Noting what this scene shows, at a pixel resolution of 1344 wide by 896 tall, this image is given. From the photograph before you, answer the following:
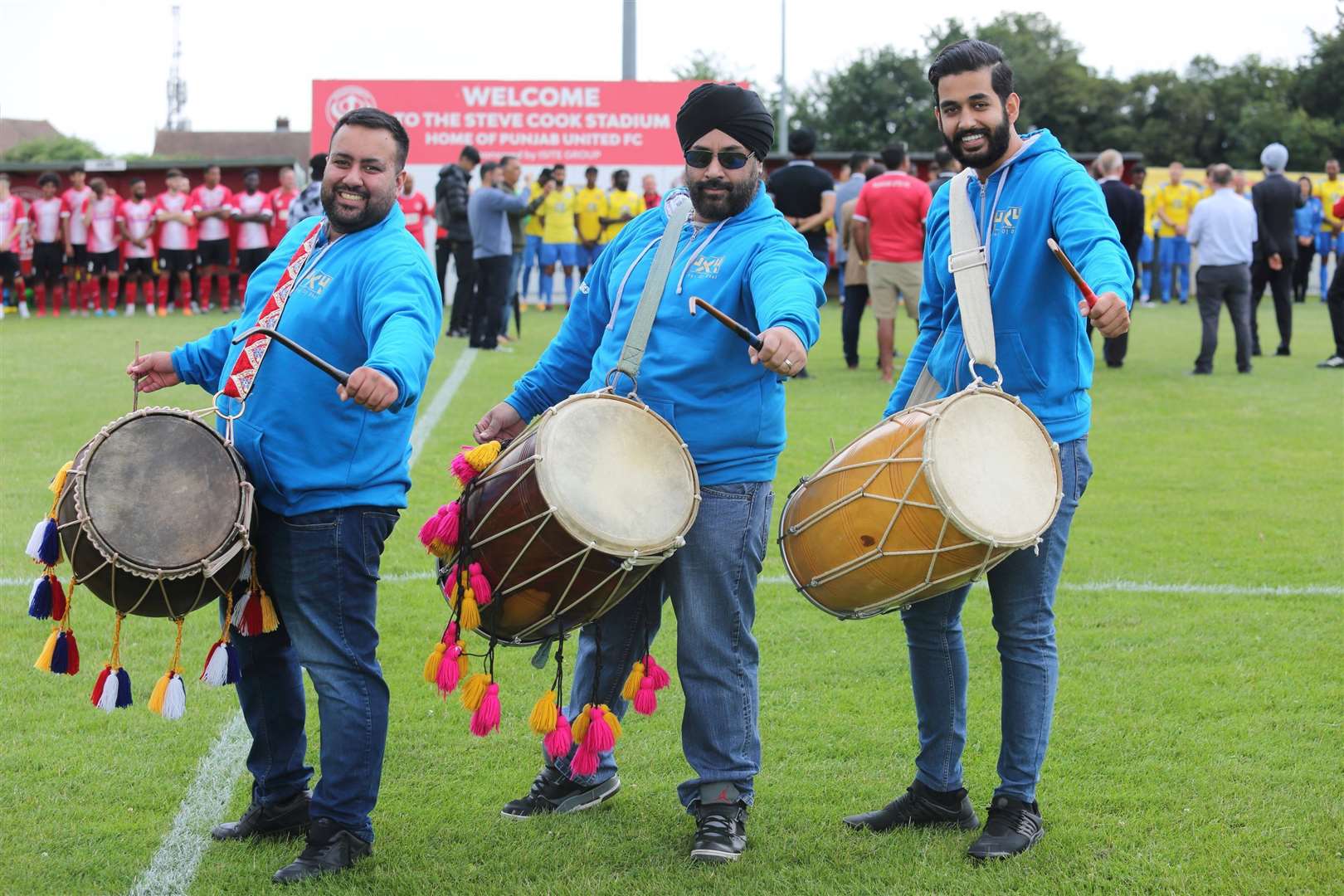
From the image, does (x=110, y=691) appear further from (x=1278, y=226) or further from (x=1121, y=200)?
(x=1278, y=226)

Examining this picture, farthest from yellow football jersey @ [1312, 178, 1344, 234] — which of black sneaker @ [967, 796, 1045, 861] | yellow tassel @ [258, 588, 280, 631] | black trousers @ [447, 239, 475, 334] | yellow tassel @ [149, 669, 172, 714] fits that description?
yellow tassel @ [149, 669, 172, 714]

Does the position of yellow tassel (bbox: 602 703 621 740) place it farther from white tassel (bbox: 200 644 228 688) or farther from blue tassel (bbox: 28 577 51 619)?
blue tassel (bbox: 28 577 51 619)

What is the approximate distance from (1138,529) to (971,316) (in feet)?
13.9

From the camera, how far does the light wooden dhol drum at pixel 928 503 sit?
134 inches

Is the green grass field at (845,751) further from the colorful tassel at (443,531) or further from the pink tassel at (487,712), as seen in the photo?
the colorful tassel at (443,531)

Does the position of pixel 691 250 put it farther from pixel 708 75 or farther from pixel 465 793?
pixel 708 75

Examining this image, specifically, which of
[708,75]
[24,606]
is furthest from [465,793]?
[708,75]

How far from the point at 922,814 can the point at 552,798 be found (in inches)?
41.3

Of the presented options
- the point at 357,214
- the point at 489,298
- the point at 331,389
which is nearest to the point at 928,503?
the point at 331,389

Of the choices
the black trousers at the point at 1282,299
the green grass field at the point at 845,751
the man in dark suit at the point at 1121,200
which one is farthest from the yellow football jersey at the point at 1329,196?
the green grass field at the point at 845,751

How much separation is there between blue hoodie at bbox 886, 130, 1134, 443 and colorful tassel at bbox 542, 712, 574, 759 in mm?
1364

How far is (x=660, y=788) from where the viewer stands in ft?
14.1

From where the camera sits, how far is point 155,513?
11.3 ft

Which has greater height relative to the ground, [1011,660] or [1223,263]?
[1223,263]
